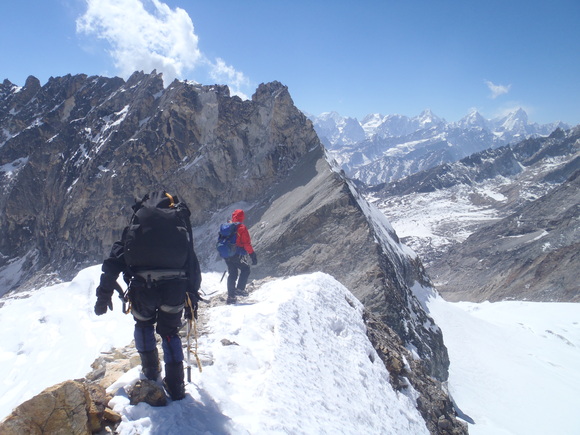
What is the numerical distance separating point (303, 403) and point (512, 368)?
2228 cm

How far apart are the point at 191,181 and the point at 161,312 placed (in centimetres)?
3570

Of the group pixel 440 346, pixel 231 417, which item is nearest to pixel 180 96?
pixel 440 346

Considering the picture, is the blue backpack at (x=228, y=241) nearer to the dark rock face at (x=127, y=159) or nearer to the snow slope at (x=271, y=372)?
the snow slope at (x=271, y=372)

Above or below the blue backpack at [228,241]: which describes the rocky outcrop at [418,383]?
below

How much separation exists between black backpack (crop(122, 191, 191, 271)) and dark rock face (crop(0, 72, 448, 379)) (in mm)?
11766

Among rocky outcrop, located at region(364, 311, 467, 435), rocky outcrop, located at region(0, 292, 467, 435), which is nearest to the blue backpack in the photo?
rocky outcrop, located at region(0, 292, 467, 435)

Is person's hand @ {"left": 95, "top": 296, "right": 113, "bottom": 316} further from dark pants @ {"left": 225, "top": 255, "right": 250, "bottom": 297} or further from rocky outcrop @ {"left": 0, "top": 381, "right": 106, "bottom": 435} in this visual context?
dark pants @ {"left": 225, "top": 255, "right": 250, "bottom": 297}

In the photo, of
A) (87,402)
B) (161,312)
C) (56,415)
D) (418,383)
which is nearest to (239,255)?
(418,383)

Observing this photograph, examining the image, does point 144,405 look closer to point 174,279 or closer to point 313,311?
point 174,279

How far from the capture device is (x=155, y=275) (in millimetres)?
4586

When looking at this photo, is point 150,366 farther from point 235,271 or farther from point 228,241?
point 235,271

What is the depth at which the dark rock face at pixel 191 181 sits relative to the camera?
763 inches

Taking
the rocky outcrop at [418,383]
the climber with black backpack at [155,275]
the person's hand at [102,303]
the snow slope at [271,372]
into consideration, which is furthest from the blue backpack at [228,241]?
the person's hand at [102,303]

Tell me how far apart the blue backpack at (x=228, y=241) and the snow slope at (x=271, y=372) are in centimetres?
148
